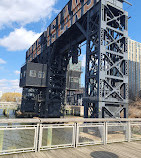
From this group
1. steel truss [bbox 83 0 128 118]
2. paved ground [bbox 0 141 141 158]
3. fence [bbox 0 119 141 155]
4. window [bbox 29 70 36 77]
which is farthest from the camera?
window [bbox 29 70 36 77]

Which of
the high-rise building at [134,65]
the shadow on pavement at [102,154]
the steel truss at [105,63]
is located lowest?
the shadow on pavement at [102,154]

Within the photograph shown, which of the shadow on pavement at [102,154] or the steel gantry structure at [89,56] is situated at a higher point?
the steel gantry structure at [89,56]

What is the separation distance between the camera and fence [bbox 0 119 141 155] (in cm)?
662

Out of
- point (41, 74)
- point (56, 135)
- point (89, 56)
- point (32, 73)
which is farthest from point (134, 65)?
point (56, 135)

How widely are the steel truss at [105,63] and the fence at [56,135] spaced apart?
580 cm

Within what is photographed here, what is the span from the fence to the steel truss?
5.80m

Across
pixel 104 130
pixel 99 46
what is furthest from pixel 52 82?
pixel 104 130

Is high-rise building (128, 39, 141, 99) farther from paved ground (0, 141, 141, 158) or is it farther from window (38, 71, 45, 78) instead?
paved ground (0, 141, 141, 158)

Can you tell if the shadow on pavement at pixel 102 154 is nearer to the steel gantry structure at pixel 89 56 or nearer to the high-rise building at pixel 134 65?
the steel gantry structure at pixel 89 56

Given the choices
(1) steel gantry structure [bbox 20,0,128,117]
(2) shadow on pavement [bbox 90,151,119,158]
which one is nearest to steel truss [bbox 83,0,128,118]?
(1) steel gantry structure [bbox 20,0,128,117]

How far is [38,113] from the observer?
122 ft

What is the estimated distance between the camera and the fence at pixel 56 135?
662 cm

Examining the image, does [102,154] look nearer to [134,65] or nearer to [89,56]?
[89,56]

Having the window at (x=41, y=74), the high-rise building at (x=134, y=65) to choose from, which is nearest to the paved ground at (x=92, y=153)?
the window at (x=41, y=74)
